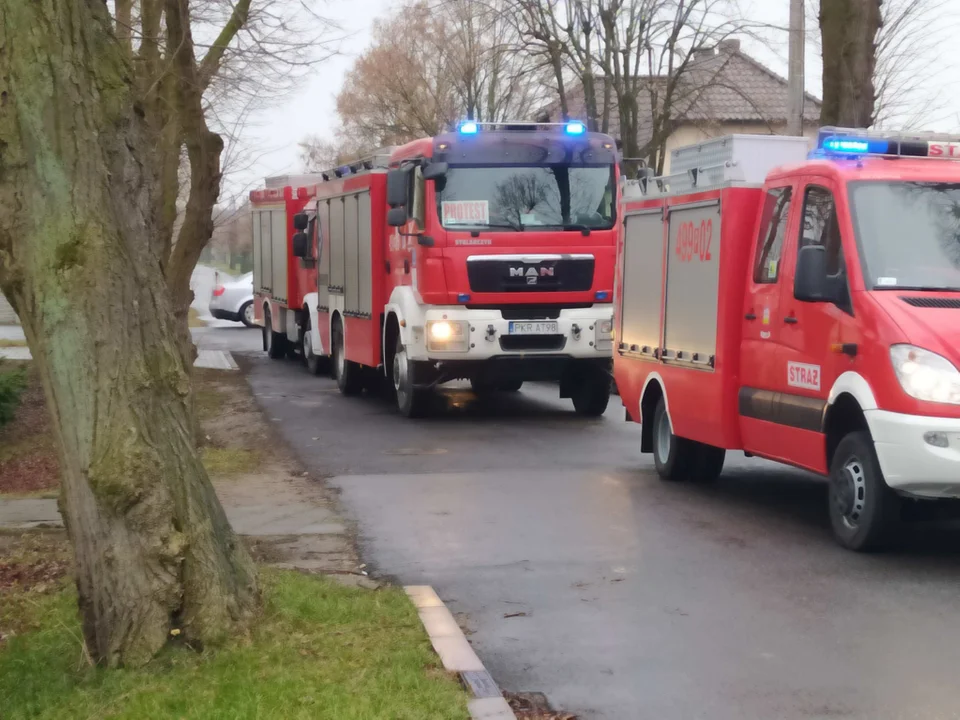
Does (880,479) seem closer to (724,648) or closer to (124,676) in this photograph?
(724,648)

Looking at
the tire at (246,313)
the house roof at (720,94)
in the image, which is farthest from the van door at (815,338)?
the tire at (246,313)

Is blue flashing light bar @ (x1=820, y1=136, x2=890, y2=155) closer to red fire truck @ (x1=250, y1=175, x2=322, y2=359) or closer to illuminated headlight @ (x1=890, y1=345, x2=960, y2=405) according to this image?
illuminated headlight @ (x1=890, y1=345, x2=960, y2=405)

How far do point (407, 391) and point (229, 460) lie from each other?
12.1 feet

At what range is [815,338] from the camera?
8.42m

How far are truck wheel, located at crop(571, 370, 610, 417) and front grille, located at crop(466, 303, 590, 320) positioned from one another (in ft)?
3.65

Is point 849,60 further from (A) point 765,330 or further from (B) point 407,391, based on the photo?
(A) point 765,330

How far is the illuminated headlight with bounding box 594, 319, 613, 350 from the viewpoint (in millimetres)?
15188

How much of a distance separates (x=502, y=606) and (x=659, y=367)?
14.1ft

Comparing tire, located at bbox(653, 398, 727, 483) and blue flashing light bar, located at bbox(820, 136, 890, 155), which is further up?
blue flashing light bar, located at bbox(820, 136, 890, 155)

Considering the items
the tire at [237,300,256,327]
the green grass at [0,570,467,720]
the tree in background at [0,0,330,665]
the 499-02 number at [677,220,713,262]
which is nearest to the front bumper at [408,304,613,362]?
the 499-02 number at [677,220,713,262]

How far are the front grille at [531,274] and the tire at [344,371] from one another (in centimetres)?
416

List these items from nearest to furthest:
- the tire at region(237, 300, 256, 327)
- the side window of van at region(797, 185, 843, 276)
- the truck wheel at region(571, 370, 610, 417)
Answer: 1. the side window of van at region(797, 185, 843, 276)
2. the truck wheel at region(571, 370, 610, 417)
3. the tire at region(237, 300, 256, 327)

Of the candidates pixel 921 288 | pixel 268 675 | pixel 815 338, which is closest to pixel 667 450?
pixel 815 338

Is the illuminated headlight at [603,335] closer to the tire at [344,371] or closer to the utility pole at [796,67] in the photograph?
the tire at [344,371]
